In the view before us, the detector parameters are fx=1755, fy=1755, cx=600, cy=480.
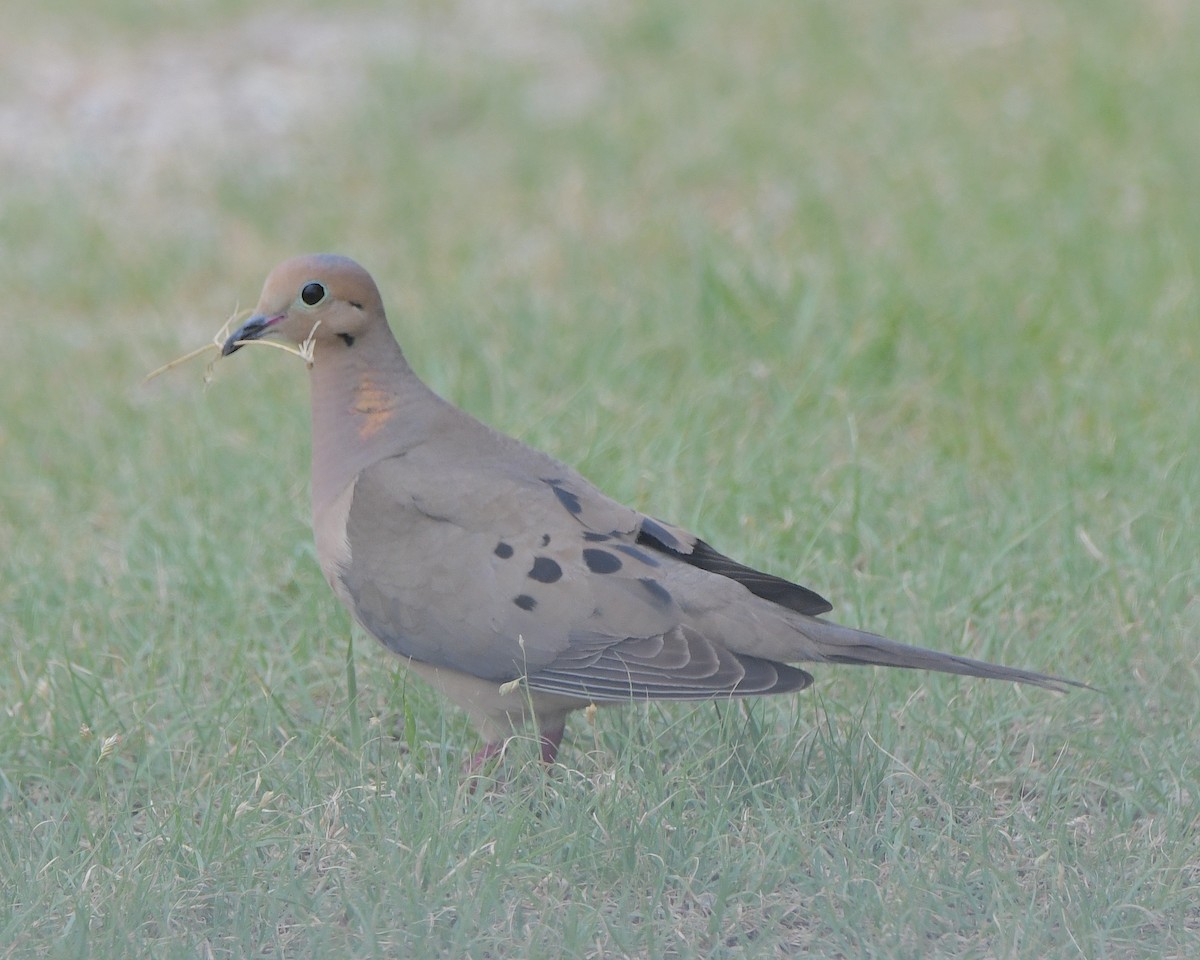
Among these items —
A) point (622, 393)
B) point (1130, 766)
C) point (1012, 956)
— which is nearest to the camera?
point (1012, 956)

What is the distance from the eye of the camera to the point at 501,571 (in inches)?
140

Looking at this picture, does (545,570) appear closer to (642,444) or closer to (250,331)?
(250,331)

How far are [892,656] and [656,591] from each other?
1.60ft

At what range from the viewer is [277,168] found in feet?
26.2

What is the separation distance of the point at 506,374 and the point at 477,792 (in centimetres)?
247

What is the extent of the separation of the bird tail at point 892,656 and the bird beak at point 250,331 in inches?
52.2

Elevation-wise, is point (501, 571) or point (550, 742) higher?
point (501, 571)

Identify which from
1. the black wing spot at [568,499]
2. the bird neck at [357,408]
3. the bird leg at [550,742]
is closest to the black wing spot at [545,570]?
the black wing spot at [568,499]

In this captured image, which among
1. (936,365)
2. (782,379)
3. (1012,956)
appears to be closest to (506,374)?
(782,379)

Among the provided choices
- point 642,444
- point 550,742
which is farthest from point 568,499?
point 642,444

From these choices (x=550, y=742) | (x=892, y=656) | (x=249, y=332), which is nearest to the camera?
(x=892, y=656)

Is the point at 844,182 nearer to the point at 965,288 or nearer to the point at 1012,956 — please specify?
the point at 965,288

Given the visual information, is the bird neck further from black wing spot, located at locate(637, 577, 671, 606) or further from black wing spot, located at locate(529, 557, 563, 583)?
black wing spot, located at locate(637, 577, 671, 606)

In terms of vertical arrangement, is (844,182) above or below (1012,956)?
above
